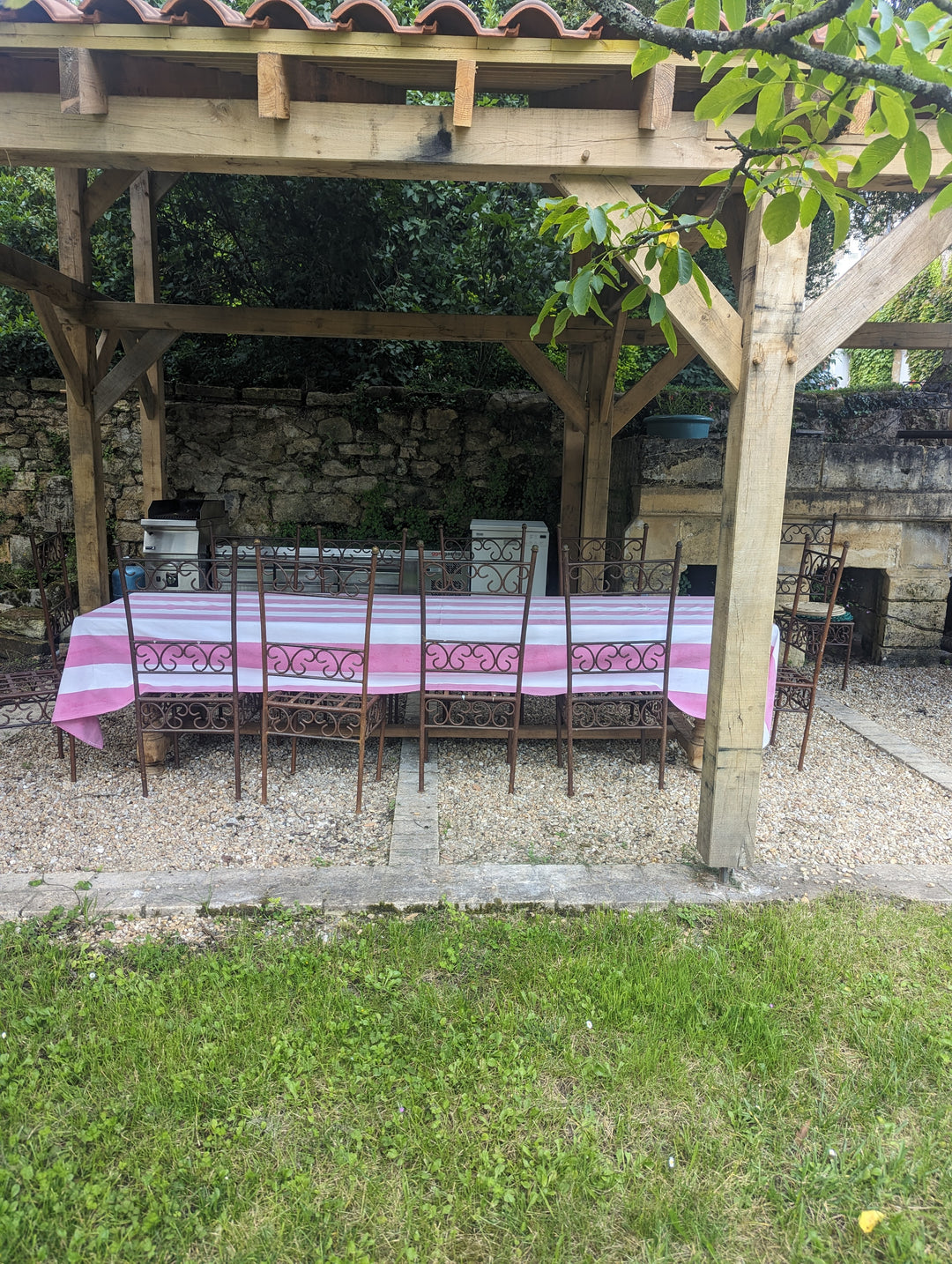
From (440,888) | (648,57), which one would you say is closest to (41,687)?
(440,888)

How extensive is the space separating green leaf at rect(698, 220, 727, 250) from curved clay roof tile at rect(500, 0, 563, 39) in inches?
41.8

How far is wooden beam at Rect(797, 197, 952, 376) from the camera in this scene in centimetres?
233

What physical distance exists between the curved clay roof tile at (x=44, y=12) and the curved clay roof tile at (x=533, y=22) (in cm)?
125

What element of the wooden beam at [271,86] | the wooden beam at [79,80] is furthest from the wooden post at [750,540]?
the wooden beam at [79,80]

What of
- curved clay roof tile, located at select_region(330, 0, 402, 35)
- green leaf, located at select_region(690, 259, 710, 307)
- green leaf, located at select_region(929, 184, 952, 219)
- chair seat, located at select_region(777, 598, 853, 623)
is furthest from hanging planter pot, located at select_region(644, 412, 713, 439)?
green leaf, located at select_region(929, 184, 952, 219)

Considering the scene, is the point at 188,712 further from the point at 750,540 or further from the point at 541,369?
the point at 541,369

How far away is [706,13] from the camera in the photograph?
1.20 metres

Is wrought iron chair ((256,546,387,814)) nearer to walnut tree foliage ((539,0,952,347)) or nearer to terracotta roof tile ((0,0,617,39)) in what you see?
terracotta roof tile ((0,0,617,39))

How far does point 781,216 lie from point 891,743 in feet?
12.7

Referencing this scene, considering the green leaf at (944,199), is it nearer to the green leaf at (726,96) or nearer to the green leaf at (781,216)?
the green leaf at (781,216)

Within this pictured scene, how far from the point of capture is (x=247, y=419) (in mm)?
7516

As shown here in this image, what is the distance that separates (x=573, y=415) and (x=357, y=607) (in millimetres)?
2675

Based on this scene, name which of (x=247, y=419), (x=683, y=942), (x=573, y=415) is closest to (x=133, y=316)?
(x=247, y=419)

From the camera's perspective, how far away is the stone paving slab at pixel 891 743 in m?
3.97
